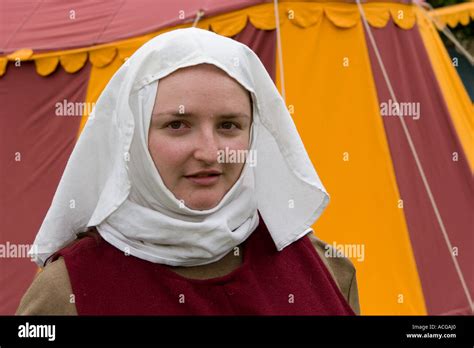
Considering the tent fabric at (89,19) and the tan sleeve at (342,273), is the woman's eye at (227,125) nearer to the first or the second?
the tan sleeve at (342,273)

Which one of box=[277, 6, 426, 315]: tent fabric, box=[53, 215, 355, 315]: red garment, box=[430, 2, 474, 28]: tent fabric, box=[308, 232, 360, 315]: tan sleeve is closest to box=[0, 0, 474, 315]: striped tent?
box=[277, 6, 426, 315]: tent fabric

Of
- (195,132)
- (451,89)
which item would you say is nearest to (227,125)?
(195,132)

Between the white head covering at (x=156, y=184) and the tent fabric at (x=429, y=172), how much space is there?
2298 millimetres

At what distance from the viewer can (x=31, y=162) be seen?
4.25 m

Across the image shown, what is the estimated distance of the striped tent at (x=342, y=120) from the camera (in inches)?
157

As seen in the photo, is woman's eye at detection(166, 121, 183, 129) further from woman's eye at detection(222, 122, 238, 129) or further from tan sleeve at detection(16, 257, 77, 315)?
tan sleeve at detection(16, 257, 77, 315)

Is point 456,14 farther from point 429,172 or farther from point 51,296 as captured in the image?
point 51,296

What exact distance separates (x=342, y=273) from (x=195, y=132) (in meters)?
0.55

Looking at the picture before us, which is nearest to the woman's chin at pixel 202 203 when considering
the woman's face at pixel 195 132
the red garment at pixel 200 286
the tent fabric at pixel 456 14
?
the woman's face at pixel 195 132

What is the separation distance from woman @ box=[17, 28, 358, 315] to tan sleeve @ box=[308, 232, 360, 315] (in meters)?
0.09

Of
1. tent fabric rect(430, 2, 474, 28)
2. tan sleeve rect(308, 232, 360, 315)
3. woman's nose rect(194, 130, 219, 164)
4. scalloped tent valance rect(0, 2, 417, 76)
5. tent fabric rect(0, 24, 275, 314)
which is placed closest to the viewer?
woman's nose rect(194, 130, 219, 164)

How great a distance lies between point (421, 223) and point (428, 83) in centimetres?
70

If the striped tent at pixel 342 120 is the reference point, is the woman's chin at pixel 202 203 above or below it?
below

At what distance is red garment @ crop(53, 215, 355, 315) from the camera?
162cm
